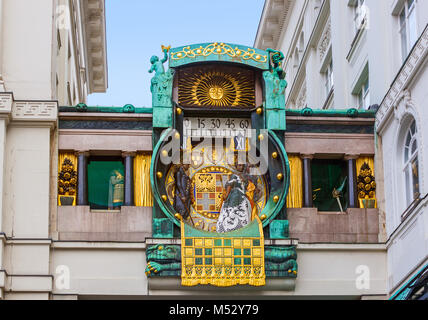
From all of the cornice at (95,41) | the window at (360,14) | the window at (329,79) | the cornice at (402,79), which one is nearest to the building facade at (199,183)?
the cornice at (402,79)

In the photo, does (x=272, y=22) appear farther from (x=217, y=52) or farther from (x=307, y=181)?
(x=307, y=181)

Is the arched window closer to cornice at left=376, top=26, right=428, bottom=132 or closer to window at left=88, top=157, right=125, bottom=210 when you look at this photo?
cornice at left=376, top=26, right=428, bottom=132

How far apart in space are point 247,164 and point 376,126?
356 centimetres

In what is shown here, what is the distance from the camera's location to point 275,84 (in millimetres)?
31766

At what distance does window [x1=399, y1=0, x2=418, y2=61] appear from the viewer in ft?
97.2

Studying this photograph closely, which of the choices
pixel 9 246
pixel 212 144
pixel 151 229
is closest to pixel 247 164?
pixel 212 144

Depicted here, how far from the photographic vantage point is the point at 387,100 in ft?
101

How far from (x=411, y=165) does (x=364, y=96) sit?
7285 millimetres

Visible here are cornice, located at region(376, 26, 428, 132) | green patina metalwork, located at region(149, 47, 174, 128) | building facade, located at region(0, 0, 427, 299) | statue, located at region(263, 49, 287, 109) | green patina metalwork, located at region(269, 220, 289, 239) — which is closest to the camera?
cornice, located at region(376, 26, 428, 132)

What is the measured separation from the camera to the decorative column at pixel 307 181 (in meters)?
31.2

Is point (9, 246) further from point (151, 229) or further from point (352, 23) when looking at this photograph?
point (352, 23)

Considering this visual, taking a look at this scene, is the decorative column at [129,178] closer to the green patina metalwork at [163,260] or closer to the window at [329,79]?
the green patina metalwork at [163,260]

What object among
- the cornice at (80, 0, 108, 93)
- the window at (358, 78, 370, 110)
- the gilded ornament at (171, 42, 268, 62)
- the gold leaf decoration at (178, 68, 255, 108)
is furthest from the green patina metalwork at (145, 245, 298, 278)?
the cornice at (80, 0, 108, 93)

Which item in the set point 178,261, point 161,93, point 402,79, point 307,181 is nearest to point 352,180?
point 307,181
